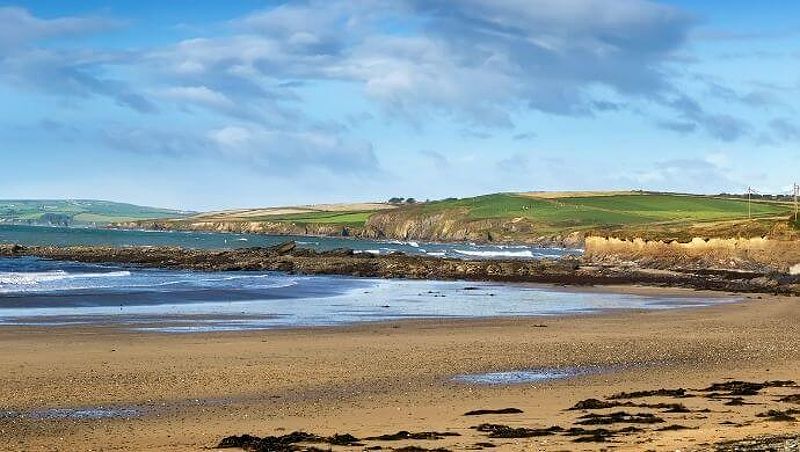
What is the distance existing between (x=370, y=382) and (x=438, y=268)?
53.3m

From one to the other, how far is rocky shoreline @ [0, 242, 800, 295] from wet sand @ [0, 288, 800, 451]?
95.9ft

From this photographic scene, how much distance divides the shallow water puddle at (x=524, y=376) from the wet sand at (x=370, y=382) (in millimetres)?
433

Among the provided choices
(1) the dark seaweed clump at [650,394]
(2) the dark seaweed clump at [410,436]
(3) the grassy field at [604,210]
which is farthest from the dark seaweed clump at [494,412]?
(3) the grassy field at [604,210]

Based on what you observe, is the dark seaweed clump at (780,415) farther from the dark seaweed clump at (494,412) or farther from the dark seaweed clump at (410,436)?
the dark seaweed clump at (410,436)

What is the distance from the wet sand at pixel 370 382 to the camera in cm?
1323

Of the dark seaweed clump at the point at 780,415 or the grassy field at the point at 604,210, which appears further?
the grassy field at the point at 604,210

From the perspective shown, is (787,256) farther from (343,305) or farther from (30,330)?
(30,330)

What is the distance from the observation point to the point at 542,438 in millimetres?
12734

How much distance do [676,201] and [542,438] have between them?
578 ft

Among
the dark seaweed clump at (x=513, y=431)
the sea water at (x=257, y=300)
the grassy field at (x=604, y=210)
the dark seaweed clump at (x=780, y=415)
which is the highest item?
the grassy field at (x=604, y=210)

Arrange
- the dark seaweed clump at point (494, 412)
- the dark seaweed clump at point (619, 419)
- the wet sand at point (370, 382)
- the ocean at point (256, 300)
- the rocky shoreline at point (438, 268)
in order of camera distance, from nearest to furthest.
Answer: the wet sand at point (370, 382), the dark seaweed clump at point (619, 419), the dark seaweed clump at point (494, 412), the ocean at point (256, 300), the rocky shoreline at point (438, 268)

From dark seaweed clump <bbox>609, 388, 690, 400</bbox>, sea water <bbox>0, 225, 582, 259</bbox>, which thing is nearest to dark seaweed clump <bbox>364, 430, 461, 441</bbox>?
dark seaweed clump <bbox>609, 388, 690, 400</bbox>

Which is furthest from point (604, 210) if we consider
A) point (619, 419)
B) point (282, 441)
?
point (282, 441)

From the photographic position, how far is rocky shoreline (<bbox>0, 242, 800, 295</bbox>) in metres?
59.1
